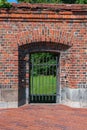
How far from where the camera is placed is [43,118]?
8727 mm

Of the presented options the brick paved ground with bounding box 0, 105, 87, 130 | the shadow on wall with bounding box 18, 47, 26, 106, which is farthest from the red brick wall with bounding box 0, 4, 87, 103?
the brick paved ground with bounding box 0, 105, 87, 130

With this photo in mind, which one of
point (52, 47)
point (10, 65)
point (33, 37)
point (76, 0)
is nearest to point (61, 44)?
point (52, 47)

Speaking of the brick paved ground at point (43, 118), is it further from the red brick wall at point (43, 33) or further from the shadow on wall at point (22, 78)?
the red brick wall at point (43, 33)

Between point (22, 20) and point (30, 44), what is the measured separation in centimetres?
91

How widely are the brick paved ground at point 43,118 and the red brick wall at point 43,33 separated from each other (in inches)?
42.2

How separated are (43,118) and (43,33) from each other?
330 cm

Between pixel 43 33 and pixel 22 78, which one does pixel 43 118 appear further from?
pixel 43 33

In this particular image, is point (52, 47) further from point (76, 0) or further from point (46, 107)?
point (76, 0)

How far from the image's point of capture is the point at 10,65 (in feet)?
34.8

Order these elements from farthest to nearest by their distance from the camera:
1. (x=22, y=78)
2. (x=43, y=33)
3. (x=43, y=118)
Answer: (x=22, y=78) < (x=43, y=33) < (x=43, y=118)

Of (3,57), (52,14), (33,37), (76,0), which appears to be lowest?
(3,57)

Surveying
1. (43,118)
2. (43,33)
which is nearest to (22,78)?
(43,33)

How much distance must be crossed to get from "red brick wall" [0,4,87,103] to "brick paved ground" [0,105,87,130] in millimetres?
1072

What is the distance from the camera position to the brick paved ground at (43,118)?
777 cm
